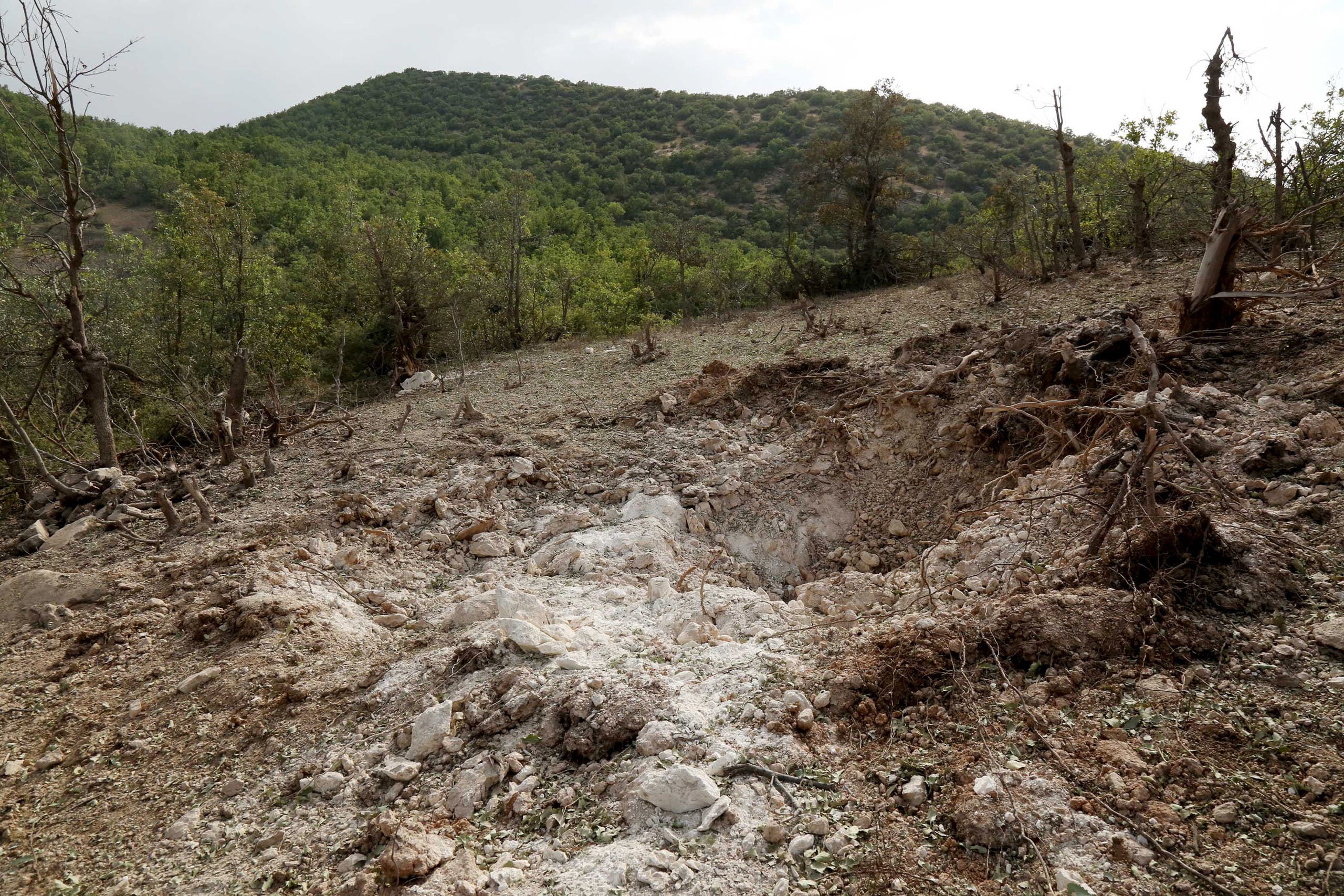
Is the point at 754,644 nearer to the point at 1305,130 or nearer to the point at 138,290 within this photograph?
the point at 1305,130

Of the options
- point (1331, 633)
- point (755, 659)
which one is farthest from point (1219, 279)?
point (755, 659)

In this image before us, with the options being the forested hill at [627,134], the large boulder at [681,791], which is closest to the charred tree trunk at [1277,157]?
the large boulder at [681,791]

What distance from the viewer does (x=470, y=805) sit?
228 cm

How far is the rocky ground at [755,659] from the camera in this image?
188 cm

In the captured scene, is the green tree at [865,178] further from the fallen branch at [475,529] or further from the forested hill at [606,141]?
the fallen branch at [475,529]

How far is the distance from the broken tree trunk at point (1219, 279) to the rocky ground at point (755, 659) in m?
0.18

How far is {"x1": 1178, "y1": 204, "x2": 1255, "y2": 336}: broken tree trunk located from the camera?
170 inches

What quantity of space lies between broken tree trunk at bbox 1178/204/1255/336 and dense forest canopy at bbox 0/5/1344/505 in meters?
1.14

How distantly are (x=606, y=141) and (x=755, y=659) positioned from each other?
163ft

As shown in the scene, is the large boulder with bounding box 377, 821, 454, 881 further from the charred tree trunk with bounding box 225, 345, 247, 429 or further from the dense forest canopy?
the charred tree trunk with bounding box 225, 345, 247, 429

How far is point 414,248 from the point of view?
13469mm

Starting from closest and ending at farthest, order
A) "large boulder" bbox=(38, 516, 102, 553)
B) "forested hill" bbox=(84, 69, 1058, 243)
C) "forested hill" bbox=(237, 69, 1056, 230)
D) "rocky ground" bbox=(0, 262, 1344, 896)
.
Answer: "rocky ground" bbox=(0, 262, 1344, 896), "large boulder" bbox=(38, 516, 102, 553), "forested hill" bbox=(84, 69, 1058, 243), "forested hill" bbox=(237, 69, 1056, 230)

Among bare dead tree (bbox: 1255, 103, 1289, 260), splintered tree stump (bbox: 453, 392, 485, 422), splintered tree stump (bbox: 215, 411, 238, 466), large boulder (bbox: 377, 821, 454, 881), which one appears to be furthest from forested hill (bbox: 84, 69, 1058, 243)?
large boulder (bbox: 377, 821, 454, 881)

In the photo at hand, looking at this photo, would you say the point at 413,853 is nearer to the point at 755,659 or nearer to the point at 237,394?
the point at 755,659
